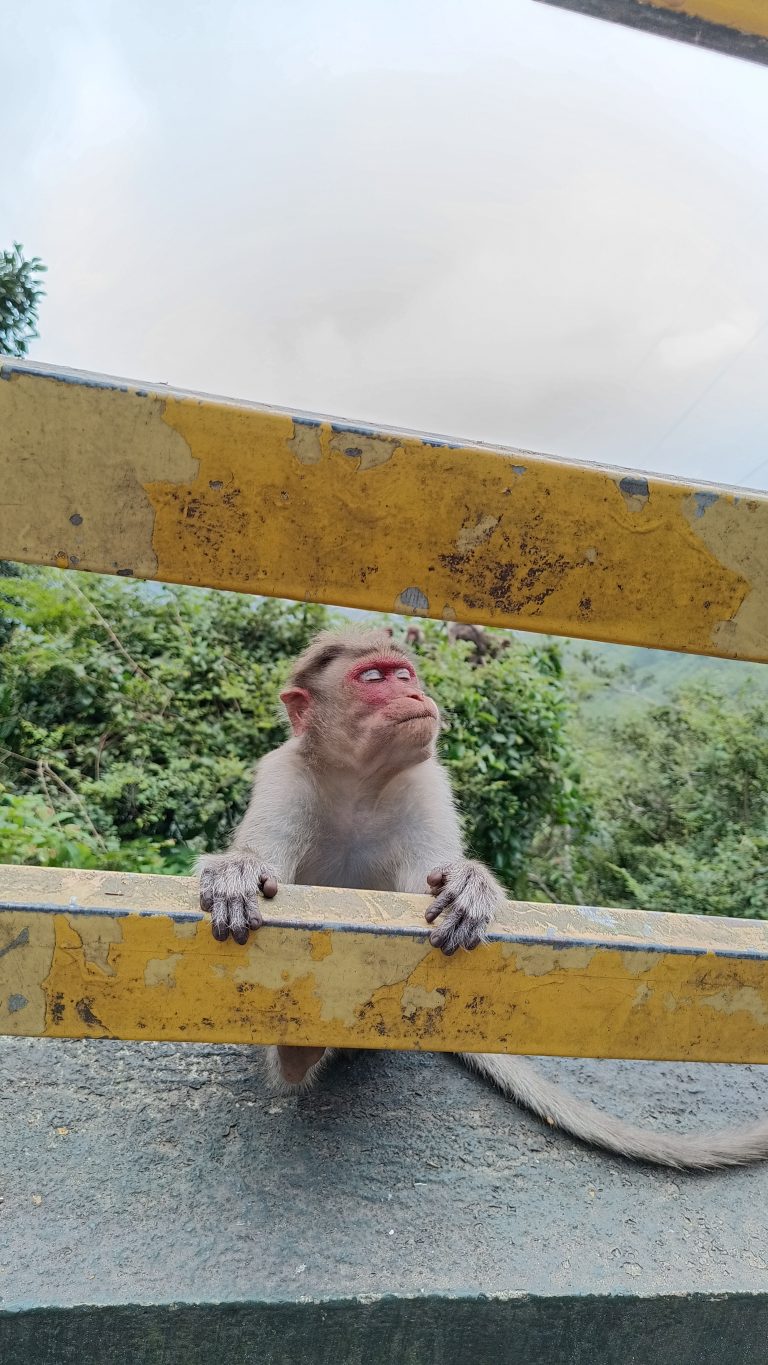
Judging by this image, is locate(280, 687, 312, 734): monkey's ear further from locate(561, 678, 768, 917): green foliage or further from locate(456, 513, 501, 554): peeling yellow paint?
locate(561, 678, 768, 917): green foliage

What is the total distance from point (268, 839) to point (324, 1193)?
2.87 feet

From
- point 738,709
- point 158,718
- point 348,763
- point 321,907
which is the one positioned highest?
point 321,907

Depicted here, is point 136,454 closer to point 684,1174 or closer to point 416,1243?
point 416,1243

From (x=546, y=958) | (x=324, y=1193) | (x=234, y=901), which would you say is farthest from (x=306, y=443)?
(x=324, y=1193)

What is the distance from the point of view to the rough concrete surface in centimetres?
160

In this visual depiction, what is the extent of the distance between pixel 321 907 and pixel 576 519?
750mm

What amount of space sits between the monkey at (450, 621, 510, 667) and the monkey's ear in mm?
3965

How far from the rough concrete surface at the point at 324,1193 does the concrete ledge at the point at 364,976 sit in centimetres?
43

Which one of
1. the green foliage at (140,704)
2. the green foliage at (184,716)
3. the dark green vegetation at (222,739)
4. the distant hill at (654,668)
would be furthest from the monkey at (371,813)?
the distant hill at (654,668)

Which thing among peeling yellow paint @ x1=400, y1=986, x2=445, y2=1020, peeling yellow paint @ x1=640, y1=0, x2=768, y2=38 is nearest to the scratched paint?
peeling yellow paint @ x1=400, y1=986, x2=445, y2=1020

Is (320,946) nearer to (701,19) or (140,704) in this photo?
(701,19)

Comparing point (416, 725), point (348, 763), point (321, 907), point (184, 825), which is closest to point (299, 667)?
point (348, 763)

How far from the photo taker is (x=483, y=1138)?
84.1 inches

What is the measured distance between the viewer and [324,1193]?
1856mm
